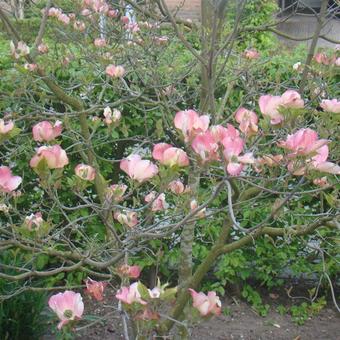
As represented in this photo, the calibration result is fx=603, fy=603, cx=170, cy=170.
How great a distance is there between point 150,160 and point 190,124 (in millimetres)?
1595

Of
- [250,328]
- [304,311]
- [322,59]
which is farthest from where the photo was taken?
[304,311]

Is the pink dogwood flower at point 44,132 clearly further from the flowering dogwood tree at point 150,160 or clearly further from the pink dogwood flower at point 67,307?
the pink dogwood flower at point 67,307

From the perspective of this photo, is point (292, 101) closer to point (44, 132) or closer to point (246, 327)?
point (44, 132)

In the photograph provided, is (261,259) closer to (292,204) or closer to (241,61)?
(292,204)

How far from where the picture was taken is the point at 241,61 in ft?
10.4

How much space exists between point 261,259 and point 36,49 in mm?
2075

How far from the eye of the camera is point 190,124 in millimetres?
1389

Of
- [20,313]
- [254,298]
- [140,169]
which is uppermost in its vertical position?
[140,169]

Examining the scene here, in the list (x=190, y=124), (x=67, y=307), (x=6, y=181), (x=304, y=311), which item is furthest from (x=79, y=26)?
(x=304, y=311)

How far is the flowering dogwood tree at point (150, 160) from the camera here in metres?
1.41

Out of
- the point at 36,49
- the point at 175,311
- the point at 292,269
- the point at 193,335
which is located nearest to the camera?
the point at 175,311

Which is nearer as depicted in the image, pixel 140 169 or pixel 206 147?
pixel 206 147

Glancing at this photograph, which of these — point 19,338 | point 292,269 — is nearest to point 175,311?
point 19,338

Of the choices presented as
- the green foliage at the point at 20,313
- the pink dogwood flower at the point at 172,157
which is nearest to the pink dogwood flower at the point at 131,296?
the pink dogwood flower at the point at 172,157
